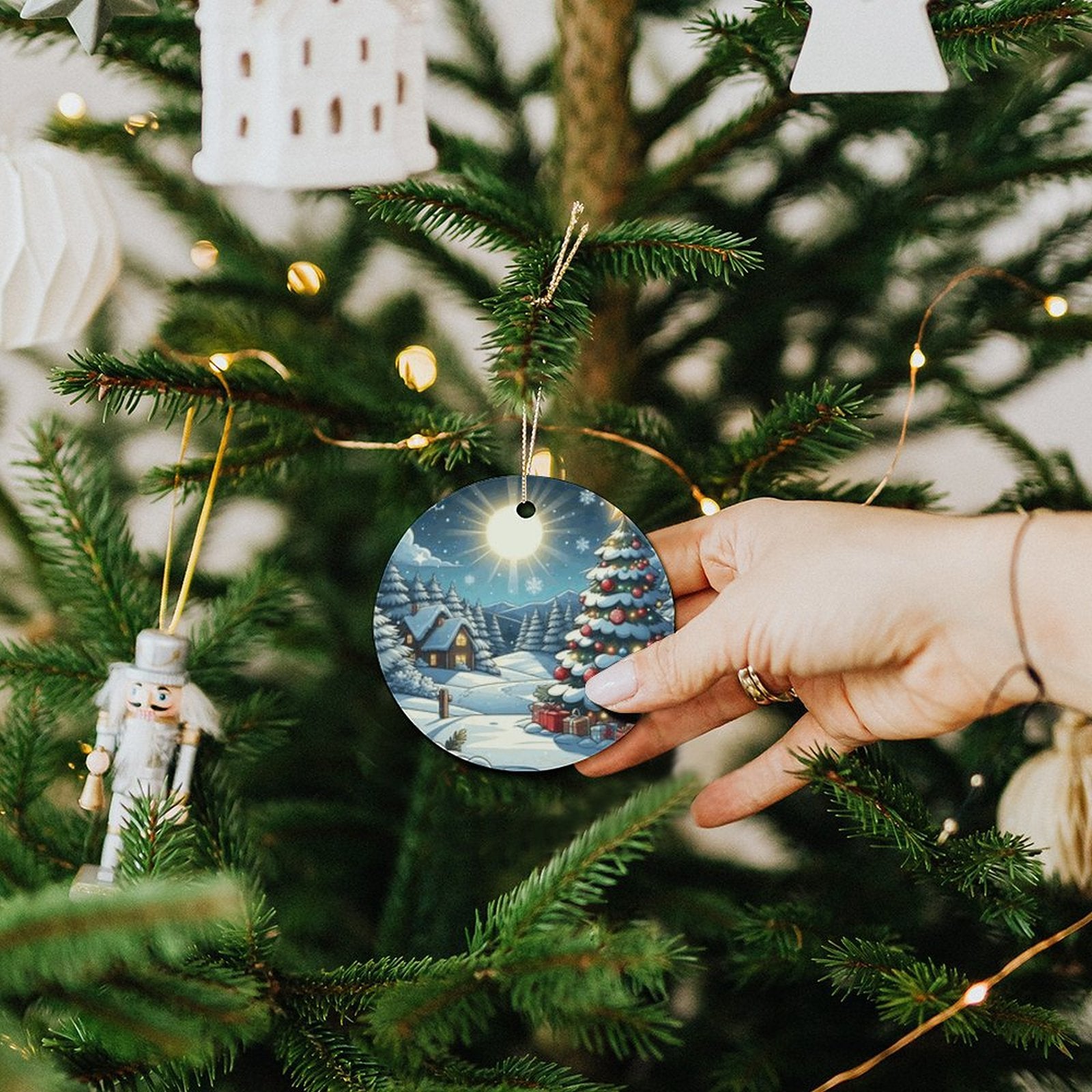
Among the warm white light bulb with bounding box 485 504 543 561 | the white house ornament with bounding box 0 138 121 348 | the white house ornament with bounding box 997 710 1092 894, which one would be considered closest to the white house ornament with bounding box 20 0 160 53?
the white house ornament with bounding box 0 138 121 348

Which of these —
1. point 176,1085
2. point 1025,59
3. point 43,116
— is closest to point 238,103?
point 43,116

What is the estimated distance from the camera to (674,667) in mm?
600

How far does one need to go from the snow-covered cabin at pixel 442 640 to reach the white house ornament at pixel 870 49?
366mm

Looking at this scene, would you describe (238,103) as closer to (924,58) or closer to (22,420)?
(924,58)

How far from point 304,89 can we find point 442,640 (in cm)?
32

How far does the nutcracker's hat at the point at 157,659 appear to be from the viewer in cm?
58

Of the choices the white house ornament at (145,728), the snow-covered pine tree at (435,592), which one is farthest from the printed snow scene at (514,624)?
the white house ornament at (145,728)

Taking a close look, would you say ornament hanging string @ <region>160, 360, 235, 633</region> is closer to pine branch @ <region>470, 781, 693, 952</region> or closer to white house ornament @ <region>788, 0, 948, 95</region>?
pine branch @ <region>470, 781, 693, 952</region>

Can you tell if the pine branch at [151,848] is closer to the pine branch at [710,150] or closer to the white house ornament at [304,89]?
the white house ornament at [304,89]

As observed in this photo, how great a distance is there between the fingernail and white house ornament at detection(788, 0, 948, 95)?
1.13 feet

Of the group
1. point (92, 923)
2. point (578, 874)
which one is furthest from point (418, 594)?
point (92, 923)

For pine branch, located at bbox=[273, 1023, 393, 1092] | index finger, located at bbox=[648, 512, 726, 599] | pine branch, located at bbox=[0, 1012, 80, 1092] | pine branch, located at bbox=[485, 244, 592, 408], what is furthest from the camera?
index finger, located at bbox=[648, 512, 726, 599]

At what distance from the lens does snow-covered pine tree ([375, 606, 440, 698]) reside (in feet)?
2.04

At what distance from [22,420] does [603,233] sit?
0.99m
